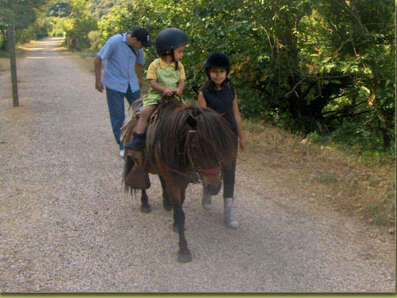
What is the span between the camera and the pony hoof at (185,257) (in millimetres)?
3582

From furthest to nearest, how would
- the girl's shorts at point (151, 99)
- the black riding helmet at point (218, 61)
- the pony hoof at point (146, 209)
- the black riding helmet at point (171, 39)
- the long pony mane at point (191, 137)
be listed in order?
the pony hoof at point (146, 209) → the girl's shorts at point (151, 99) → the black riding helmet at point (218, 61) → the black riding helmet at point (171, 39) → the long pony mane at point (191, 137)

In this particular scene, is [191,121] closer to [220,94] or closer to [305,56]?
[220,94]

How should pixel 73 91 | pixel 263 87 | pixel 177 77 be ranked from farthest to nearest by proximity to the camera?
pixel 73 91 → pixel 263 87 → pixel 177 77

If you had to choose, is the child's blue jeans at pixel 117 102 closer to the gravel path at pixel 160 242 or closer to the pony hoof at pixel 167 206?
the gravel path at pixel 160 242

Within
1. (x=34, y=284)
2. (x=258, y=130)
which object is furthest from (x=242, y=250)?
(x=258, y=130)

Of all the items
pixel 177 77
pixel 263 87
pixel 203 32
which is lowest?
pixel 263 87

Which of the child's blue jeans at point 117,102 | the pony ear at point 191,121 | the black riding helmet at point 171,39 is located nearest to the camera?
the pony ear at point 191,121

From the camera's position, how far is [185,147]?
3221mm

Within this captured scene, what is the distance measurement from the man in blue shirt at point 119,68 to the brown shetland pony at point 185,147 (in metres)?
2.64

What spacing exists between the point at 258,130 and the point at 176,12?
126 inches

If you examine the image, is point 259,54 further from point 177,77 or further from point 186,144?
point 186,144

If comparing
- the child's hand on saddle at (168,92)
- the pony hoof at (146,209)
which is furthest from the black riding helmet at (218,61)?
the pony hoof at (146,209)

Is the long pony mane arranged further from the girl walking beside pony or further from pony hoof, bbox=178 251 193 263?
pony hoof, bbox=178 251 193 263

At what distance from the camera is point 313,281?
10.8ft
